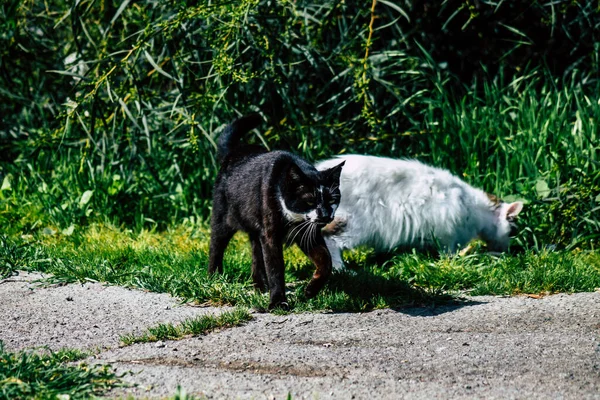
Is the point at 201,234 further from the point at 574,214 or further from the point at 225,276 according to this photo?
the point at 574,214

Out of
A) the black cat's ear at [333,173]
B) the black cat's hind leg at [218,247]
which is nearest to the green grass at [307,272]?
the black cat's hind leg at [218,247]

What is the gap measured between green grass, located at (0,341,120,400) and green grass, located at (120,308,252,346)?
57cm

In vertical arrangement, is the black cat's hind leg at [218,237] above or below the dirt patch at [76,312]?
above

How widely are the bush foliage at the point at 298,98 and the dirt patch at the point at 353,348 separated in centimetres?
180

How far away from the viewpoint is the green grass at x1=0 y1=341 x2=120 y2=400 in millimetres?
3434

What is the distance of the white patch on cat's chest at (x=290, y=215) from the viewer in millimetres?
4977

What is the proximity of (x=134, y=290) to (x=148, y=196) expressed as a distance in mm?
2317

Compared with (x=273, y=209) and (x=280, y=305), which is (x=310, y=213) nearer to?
(x=273, y=209)

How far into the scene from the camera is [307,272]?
6.03m

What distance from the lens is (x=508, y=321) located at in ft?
15.8

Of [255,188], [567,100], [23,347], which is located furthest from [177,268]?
[567,100]

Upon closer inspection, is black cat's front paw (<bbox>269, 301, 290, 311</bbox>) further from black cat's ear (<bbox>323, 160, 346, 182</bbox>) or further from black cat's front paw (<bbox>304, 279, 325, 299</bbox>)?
black cat's ear (<bbox>323, 160, 346, 182</bbox>)

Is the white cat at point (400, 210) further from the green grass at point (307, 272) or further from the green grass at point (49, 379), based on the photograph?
the green grass at point (49, 379)

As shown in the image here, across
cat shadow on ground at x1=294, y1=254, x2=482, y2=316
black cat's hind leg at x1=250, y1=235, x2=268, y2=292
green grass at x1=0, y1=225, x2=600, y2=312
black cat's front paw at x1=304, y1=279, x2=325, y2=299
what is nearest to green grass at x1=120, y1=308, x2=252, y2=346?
green grass at x1=0, y1=225, x2=600, y2=312
